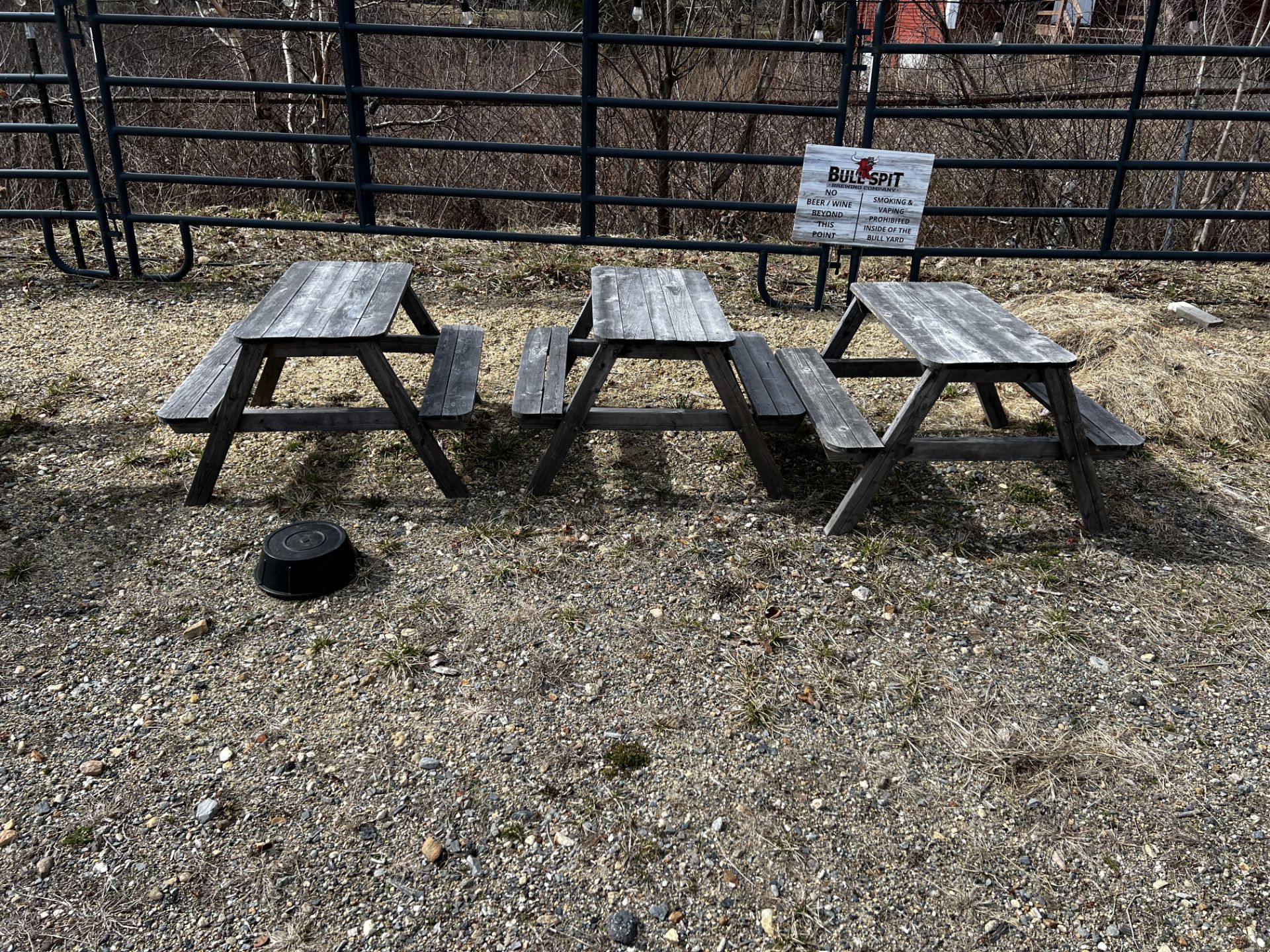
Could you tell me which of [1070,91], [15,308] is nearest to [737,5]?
[1070,91]

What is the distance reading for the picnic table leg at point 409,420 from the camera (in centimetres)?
353

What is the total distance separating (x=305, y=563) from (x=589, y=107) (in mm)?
3618

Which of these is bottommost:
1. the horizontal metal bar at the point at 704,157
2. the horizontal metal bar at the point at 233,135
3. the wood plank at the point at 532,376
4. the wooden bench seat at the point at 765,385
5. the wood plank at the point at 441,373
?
the wood plank at the point at 441,373

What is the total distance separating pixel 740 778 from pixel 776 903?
0.39 m

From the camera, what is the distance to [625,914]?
86.3 inches

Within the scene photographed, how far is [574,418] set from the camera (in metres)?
3.69

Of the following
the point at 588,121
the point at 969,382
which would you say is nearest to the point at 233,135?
the point at 588,121

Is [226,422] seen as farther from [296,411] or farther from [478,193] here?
[478,193]

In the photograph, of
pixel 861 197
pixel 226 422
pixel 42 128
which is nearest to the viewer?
pixel 226 422

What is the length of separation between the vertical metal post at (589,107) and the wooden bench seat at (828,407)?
216 centimetres

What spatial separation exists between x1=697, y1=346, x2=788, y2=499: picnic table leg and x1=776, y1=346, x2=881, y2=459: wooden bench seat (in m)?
0.23

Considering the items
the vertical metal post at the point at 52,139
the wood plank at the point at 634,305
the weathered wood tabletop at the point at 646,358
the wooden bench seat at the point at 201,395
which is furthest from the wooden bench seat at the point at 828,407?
the vertical metal post at the point at 52,139

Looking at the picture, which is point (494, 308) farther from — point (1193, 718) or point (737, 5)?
point (737, 5)

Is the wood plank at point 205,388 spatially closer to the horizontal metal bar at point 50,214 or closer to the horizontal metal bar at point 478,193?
the horizontal metal bar at point 478,193
